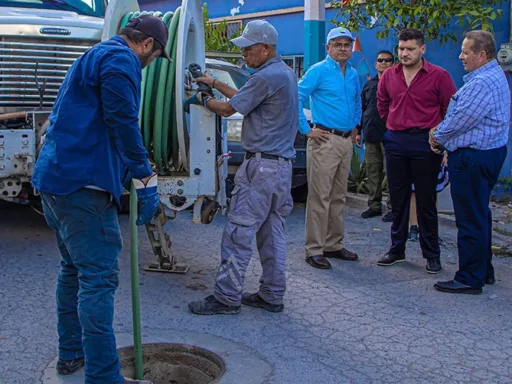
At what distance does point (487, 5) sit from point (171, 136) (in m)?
6.20

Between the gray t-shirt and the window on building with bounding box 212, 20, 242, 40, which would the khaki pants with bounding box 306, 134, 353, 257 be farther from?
the window on building with bounding box 212, 20, 242, 40

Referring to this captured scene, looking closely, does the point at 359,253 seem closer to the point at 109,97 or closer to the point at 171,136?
the point at 171,136

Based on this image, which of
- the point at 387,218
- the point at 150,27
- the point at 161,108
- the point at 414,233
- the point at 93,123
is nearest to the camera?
the point at 93,123

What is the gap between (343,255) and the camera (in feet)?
22.3

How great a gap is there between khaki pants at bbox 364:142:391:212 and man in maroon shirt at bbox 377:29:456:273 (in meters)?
2.60

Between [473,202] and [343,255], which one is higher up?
[473,202]

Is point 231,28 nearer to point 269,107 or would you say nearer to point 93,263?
point 269,107

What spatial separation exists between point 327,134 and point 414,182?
2.86 ft

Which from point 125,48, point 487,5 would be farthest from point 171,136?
point 487,5

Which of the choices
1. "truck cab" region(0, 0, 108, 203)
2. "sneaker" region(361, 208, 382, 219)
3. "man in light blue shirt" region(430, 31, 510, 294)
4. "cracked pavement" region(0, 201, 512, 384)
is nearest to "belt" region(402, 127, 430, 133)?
"man in light blue shirt" region(430, 31, 510, 294)

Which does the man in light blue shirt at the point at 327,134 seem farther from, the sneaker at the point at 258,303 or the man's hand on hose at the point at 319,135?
the sneaker at the point at 258,303

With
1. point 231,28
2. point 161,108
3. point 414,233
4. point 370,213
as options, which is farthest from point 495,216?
point 231,28

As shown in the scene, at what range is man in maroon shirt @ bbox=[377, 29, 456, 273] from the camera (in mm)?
6227

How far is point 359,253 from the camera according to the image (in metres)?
7.12
